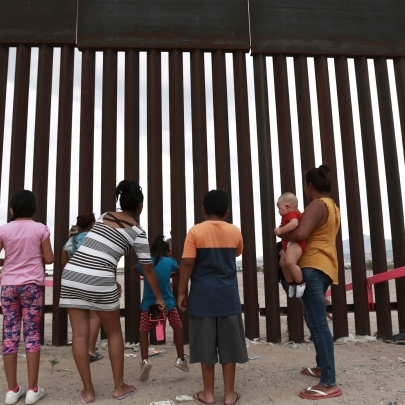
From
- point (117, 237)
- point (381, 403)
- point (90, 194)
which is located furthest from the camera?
point (90, 194)

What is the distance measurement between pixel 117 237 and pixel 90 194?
5.51 feet

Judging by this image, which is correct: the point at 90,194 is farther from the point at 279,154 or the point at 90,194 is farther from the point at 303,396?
the point at 303,396

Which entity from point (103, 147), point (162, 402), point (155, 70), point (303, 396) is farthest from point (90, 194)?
point (303, 396)

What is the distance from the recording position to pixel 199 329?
278cm

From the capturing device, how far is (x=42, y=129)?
4.48m

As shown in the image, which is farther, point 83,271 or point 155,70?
point 155,70

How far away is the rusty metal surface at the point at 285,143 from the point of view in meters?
4.33

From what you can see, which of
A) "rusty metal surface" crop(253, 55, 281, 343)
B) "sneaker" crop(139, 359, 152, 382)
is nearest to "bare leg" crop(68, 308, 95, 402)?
"sneaker" crop(139, 359, 152, 382)

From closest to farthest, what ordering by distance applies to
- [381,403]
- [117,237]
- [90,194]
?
1. [381,403]
2. [117,237]
3. [90,194]

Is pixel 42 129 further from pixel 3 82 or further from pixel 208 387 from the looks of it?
pixel 208 387

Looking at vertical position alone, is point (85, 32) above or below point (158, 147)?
above

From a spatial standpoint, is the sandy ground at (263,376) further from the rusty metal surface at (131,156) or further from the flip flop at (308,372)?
the rusty metal surface at (131,156)

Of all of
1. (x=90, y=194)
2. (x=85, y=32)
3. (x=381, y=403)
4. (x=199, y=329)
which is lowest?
(x=381, y=403)

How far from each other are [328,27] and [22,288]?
4210 mm
